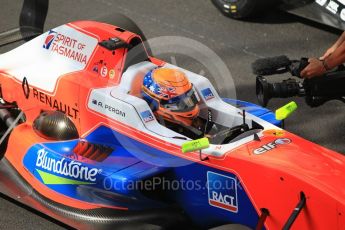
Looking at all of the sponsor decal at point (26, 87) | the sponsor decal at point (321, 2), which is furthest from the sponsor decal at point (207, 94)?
the sponsor decal at point (321, 2)

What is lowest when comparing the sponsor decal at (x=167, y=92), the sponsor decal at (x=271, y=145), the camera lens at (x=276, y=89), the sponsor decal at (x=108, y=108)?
the sponsor decal at (x=108, y=108)

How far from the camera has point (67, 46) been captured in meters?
5.80

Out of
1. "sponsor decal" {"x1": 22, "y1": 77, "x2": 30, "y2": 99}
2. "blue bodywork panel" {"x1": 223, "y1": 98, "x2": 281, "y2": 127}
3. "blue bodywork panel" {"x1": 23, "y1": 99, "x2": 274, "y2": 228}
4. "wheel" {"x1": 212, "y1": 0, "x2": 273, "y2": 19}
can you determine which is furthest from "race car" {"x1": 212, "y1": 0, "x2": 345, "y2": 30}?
"blue bodywork panel" {"x1": 23, "y1": 99, "x2": 274, "y2": 228}

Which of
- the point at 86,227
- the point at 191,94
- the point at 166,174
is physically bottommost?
the point at 86,227

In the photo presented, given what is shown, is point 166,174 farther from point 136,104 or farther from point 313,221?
point 313,221

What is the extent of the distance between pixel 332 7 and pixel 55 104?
136 inches

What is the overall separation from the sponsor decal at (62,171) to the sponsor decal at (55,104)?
338mm

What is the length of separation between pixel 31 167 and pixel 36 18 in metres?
1.93

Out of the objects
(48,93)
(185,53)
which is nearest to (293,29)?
(185,53)

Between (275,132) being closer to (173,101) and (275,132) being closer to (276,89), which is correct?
(276,89)

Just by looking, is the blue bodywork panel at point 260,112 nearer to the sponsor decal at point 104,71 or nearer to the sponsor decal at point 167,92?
the sponsor decal at point 167,92

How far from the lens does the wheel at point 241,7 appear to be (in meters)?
8.30

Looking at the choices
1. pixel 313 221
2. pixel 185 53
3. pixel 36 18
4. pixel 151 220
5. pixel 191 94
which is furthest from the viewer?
pixel 185 53

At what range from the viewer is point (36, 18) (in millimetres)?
7023
